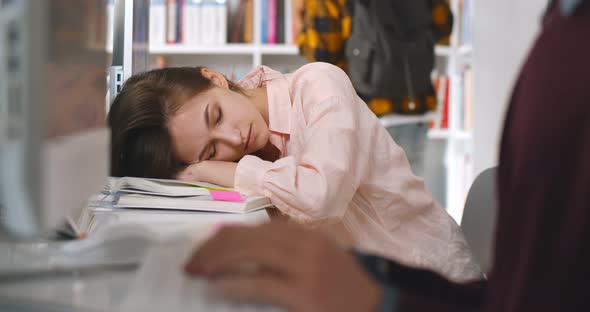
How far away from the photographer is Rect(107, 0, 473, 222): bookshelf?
334 centimetres

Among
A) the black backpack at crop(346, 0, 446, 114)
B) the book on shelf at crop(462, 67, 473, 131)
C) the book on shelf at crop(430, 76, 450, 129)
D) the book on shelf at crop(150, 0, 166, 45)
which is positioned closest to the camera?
the black backpack at crop(346, 0, 446, 114)

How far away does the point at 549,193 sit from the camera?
476 millimetres

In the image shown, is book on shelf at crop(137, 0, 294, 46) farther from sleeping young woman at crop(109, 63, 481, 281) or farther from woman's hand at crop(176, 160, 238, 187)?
woman's hand at crop(176, 160, 238, 187)

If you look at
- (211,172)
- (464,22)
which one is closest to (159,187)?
(211,172)

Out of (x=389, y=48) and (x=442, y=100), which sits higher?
(x=389, y=48)

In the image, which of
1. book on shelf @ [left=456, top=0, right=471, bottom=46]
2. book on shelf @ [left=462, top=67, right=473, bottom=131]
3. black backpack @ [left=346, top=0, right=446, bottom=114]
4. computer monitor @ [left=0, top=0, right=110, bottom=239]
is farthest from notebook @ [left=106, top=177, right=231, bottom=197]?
book on shelf @ [left=456, top=0, right=471, bottom=46]

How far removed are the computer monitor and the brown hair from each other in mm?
674

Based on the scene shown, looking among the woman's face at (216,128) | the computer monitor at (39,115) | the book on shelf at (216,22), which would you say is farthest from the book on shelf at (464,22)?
the computer monitor at (39,115)

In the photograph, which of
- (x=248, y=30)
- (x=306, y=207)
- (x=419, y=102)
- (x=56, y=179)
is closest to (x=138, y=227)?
(x=56, y=179)

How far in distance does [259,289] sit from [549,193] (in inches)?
8.9

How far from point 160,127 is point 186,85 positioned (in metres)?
0.11

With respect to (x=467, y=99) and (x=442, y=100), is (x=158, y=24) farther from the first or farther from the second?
(x=467, y=99)

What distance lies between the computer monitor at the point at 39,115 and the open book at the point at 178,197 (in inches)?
17.6

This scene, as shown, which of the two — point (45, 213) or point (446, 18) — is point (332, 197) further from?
point (446, 18)
